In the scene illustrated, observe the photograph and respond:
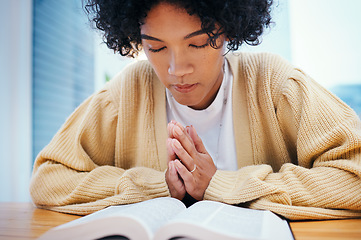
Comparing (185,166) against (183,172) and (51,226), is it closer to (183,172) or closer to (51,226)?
(183,172)

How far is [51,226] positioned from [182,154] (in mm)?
339

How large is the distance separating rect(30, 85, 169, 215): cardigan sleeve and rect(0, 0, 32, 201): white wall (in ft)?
2.76

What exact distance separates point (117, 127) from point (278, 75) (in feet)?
1.86

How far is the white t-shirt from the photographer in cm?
103

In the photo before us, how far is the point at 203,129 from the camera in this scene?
1.08m

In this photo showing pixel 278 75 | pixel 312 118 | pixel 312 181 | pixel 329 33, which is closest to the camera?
pixel 312 181

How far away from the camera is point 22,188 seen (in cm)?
175

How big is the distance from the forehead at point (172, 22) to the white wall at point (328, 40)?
112 cm

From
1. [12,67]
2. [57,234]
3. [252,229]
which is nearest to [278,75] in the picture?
[252,229]

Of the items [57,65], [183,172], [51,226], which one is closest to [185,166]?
[183,172]

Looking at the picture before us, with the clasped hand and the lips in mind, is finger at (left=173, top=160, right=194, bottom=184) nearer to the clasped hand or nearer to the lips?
the clasped hand

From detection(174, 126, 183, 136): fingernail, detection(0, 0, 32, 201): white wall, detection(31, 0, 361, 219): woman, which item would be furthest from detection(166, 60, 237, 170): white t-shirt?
detection(0, 0, 32, 201): white wall

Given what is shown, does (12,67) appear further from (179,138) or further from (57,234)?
(57,234)

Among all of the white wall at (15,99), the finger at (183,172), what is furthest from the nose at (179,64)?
the white wall at (15,99)
